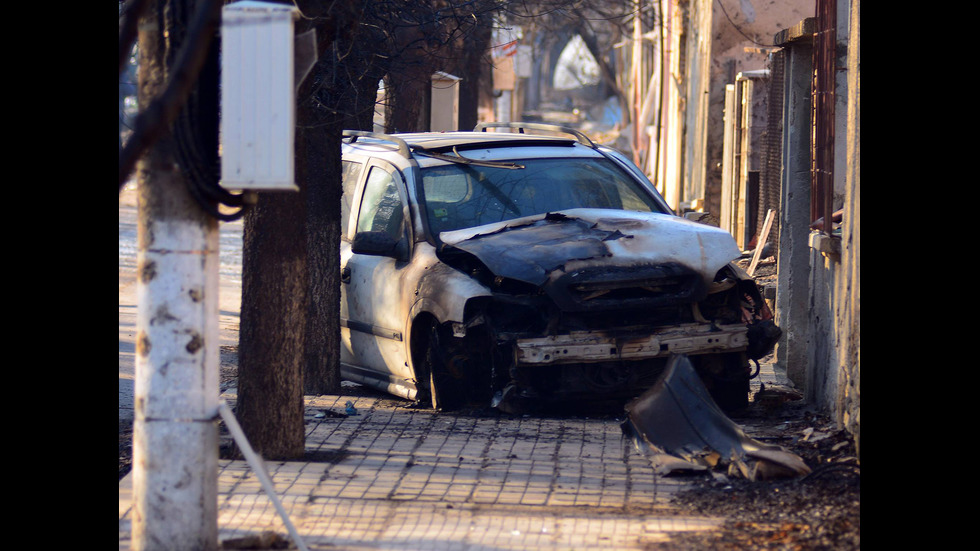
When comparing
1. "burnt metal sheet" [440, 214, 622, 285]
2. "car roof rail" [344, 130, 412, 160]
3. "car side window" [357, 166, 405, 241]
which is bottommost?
"burnt metal sheet" [440, 214, 622, 285]

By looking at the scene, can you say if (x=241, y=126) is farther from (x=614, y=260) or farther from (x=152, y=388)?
(x=614, y=260)

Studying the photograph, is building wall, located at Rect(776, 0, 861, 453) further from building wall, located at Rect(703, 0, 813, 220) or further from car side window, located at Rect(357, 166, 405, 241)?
building wall, located at Rect(703, 0, 813, 220)

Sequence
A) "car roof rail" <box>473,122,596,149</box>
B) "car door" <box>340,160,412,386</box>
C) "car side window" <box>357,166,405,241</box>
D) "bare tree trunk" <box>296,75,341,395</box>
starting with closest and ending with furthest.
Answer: "car door" <box>340,160,412,386</box> → "bare tree trunk" <box>296,75,341,395</box> → "car side window" <box>357,166,405,241</box> → "car roof rail" <box>473,122,596,149</box>

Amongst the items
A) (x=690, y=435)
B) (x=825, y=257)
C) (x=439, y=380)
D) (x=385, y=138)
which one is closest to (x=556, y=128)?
(x=385, y=138)

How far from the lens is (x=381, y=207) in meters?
8.20

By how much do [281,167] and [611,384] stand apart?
348cm

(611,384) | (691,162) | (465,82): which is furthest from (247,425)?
(691,162)

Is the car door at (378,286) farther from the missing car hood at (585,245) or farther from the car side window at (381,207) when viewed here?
the missing car hood at (585,245)

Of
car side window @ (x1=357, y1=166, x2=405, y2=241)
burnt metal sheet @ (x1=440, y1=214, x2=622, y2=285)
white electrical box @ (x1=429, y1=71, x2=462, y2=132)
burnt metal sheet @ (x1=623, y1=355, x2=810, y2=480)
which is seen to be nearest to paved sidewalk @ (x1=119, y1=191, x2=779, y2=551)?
burnt metal sheet @ (x1=623, y1=355, x2=810, y2=480)

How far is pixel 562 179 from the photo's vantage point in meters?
8.16

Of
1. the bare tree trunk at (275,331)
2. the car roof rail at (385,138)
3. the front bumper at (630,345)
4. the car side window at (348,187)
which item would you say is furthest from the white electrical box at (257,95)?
the car side window at (348,187)

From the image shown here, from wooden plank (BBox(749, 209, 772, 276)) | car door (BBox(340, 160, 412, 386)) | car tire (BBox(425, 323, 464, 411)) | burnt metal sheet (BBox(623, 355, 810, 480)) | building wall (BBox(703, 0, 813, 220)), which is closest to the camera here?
burnt metal sheet (BBox(623, 355, 810, 480))

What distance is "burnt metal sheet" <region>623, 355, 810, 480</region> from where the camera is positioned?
18.5 ft

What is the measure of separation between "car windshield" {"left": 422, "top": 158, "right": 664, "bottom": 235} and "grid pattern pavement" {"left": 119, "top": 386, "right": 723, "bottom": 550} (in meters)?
1.43
